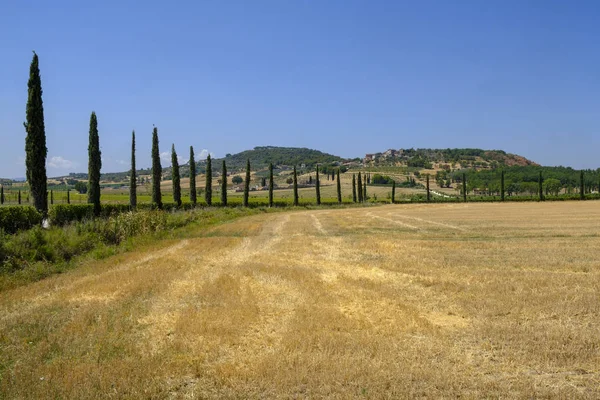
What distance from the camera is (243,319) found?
10180 mm

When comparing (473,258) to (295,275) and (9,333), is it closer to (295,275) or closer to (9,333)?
(295,275)

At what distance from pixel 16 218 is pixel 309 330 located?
65.2 ft

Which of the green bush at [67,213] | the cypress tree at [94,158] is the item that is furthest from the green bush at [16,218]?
the cypress tree at [94,158]

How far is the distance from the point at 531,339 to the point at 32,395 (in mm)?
8103

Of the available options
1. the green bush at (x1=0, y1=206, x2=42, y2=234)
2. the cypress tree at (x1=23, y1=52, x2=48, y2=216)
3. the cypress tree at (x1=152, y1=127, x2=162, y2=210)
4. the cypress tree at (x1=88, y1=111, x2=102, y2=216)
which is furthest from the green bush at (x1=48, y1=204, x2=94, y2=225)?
the cypress tree at (x1=152, y1=127, x2=162, y2=210)

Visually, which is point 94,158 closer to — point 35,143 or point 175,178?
point 35,143

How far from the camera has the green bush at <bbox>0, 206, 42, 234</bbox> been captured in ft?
73.9

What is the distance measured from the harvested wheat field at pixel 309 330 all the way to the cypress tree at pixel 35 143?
46.4 feet

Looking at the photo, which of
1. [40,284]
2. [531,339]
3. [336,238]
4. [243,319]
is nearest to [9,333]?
[243,319]

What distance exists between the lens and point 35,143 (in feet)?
96.5

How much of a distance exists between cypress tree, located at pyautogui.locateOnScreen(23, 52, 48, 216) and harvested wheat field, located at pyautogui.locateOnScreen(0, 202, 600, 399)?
1415 centimetres

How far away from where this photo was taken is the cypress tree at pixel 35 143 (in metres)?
29.0

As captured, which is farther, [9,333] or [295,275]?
[295,275]

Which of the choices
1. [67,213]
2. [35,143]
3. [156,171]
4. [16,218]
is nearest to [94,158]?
[67,213]
